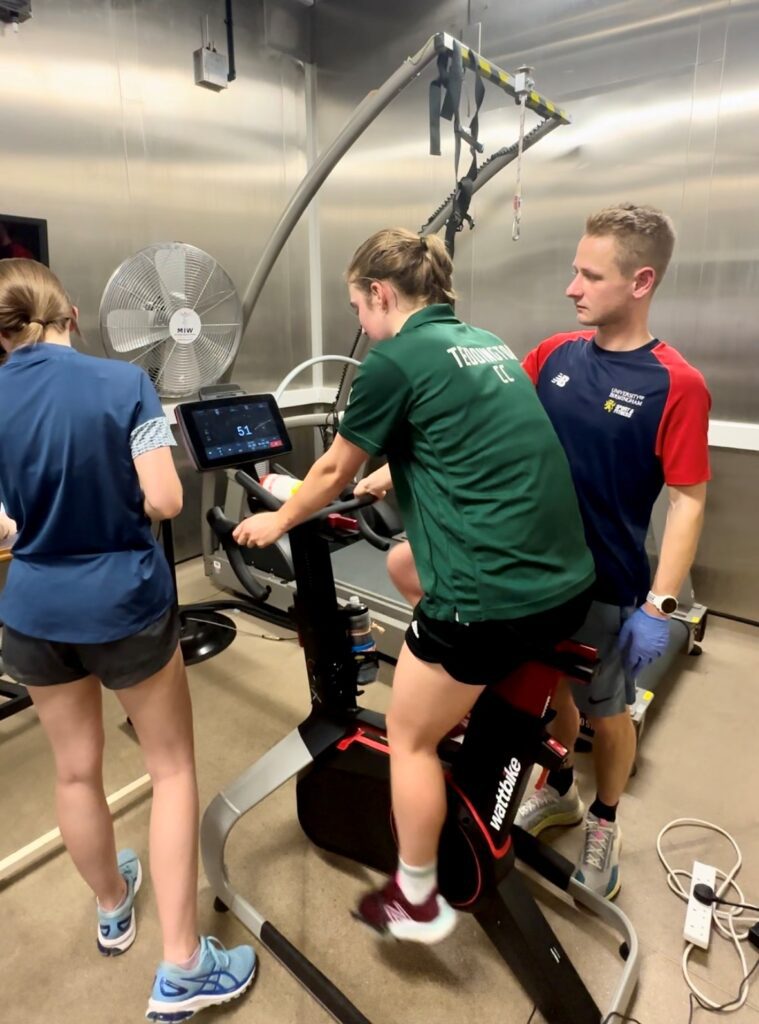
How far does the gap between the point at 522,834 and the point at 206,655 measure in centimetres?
160

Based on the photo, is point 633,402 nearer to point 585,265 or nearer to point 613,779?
point 585,265

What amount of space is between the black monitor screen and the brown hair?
67.7 inches

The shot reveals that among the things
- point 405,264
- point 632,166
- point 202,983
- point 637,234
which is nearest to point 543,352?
point 637,234

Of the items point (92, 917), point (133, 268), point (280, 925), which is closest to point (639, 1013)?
point (280, 925)

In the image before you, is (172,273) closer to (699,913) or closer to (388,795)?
(388,795)

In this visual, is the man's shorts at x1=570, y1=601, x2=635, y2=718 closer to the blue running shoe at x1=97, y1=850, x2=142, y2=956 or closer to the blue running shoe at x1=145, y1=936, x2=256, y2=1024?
the blue running shoe at x1=145, y1=936, x2=256, y2=1024

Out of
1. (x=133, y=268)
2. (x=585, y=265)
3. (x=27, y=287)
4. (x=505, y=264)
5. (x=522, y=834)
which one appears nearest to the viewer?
(x=27, y=287)

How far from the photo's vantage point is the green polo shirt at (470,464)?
119 centimetres

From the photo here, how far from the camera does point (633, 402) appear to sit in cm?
147

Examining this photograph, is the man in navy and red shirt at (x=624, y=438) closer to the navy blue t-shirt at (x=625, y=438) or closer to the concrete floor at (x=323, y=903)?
the navy blue t-shirt at (x=625, y=438)

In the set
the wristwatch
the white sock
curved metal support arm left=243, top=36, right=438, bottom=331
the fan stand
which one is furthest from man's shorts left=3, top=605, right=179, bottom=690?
curved metal support arm left=243, top=36, right=438, bottom=331

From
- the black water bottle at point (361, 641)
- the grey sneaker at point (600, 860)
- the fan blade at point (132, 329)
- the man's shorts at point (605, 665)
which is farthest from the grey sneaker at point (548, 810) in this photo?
the fan blade at point (132, 329)

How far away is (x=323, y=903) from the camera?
1732 millimetres

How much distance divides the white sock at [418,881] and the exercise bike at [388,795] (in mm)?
30
